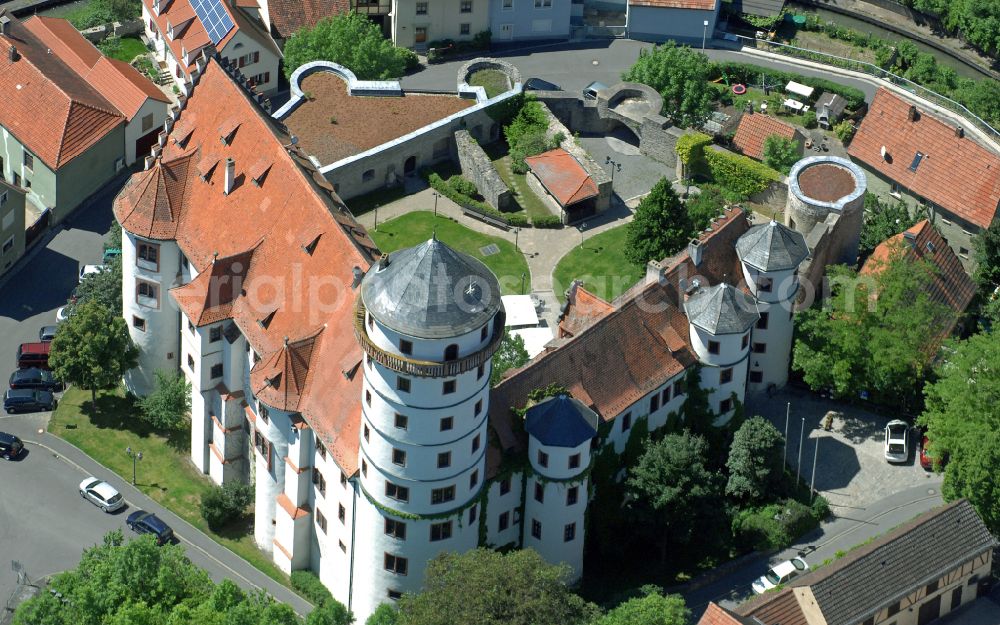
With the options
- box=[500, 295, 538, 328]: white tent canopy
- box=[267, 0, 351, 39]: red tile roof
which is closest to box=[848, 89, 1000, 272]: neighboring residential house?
box=[500, 295, 538, 328]: white tent canopy

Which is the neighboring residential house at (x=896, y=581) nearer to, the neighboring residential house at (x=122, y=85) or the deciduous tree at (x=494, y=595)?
the deciduous tree at (x=494, y=595)

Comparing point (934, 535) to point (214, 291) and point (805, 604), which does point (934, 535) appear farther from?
point (214, 291)

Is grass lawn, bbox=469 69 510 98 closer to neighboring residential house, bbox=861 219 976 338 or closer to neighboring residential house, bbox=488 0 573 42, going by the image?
neighboring residential house, bbox=488 0 573 42

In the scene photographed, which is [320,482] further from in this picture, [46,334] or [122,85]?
[122,85]

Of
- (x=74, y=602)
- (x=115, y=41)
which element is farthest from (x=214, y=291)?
(x=115, y=41)

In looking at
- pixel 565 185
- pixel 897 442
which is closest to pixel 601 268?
pixel 565 185

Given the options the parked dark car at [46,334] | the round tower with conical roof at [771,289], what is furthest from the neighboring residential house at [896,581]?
the parked dark car at [46,334]

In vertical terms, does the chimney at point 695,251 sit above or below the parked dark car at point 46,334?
above
